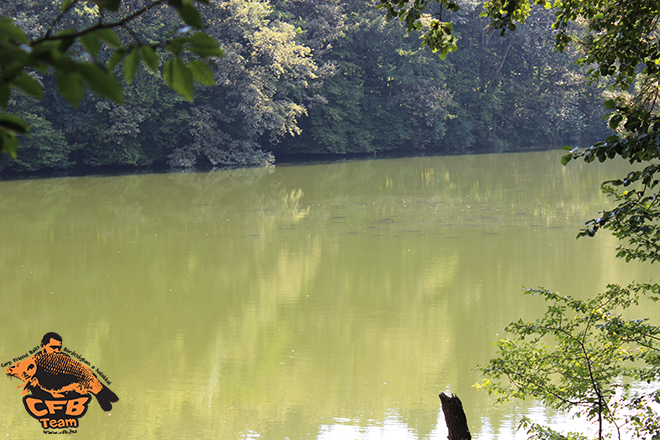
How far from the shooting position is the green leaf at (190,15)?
42.4 inches

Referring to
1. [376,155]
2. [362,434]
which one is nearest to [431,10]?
[376,155]

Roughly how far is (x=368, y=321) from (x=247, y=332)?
54.3 inches

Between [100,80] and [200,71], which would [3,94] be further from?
[200,71]

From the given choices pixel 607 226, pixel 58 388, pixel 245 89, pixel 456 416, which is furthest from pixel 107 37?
pixel 245 89

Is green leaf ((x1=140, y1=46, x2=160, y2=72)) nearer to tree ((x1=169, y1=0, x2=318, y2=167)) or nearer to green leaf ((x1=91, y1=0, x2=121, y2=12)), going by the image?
green leaf ((x1=91, y1=0, x2=121, y2=12))

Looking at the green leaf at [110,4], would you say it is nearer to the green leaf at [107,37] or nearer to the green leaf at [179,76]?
the green leaf at [107,37]

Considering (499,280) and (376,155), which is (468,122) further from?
(499,280)

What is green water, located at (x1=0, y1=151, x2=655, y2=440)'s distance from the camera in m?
6.19

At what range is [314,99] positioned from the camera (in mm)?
27906

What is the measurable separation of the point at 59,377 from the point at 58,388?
0.20 metres

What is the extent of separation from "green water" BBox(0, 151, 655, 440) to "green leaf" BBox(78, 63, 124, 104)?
5121 millimetres

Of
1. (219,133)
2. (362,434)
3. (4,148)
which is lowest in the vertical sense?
(362,434)

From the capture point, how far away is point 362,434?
5.75 m

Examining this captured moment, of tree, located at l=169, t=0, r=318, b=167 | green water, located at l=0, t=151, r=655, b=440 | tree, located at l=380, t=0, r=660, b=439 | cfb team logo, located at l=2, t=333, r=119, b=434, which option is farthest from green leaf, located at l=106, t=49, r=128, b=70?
tree, located at l=169, t=0, r=318, b=167
